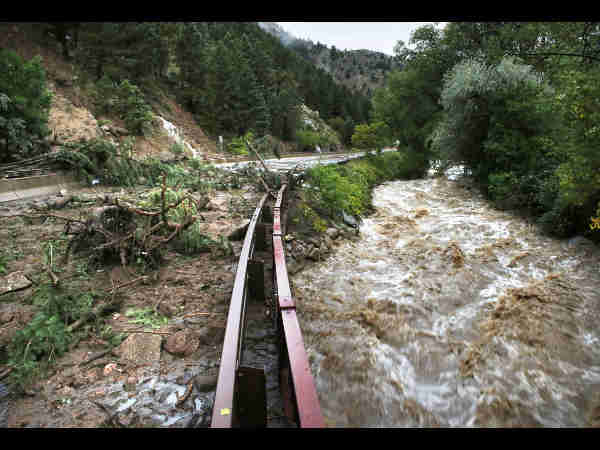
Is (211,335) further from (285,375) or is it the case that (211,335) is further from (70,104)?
(70,104)

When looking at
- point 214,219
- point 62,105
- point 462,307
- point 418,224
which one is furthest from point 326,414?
point 62,105

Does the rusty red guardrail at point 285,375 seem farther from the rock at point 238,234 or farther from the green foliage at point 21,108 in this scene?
the green foliage at point 21,108

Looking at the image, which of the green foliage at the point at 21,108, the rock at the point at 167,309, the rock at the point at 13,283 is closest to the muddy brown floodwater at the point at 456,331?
the rock at the point at 167,309

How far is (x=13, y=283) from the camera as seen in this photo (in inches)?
138

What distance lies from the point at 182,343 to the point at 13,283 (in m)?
2.54

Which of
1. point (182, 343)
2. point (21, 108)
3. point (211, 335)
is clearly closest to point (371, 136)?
point (21, 108)

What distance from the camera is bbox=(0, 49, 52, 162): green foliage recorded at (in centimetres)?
791

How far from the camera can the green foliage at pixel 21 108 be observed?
26.0ft

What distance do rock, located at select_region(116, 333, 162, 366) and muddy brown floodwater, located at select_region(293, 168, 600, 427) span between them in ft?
→ 5.79

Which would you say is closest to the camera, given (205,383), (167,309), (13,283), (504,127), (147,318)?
(205,383)

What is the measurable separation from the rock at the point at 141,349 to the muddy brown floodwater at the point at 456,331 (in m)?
1.76

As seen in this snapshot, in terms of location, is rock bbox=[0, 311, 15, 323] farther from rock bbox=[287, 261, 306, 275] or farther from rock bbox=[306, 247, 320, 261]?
rock bbox=[306, 247, 320, 261]

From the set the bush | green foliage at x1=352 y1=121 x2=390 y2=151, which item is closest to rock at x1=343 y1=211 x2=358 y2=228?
the bush

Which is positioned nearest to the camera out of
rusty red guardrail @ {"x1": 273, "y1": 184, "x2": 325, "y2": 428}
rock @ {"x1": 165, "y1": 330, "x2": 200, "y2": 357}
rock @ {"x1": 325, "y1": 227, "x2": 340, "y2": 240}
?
rusty red guardrail @ {"x1": 273, "y1": 184, "x2": 325, "y2": 428}
